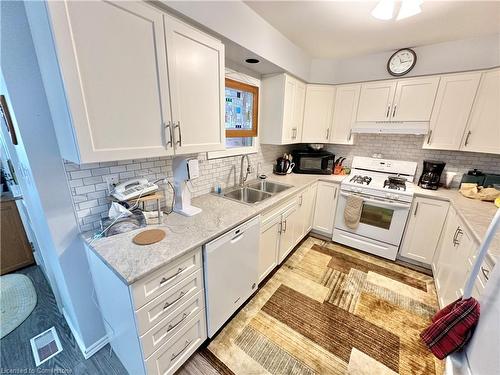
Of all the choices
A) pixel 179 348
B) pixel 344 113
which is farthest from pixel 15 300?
pixel 344 113

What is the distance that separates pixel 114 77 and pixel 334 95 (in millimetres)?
2785

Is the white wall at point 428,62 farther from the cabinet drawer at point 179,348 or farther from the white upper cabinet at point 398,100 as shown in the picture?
the cabinet drawer at point 179,348

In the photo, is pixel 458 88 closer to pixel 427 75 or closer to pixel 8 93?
pixel 427 75

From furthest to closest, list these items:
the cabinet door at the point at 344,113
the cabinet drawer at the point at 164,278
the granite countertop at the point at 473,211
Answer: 1. the cabinet door at the point at 344,113
2. the granite countertop at the point at 473,211
3. the cabinet drawer at the point at 164,278

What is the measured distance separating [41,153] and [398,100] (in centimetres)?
338

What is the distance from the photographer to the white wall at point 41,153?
3.27ft

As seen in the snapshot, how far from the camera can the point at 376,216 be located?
2521 mm

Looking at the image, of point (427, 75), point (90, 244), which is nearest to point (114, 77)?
point (90, 244)

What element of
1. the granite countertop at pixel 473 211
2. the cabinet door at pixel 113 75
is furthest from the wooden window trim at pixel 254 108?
the granite countertop at pixel 473 211

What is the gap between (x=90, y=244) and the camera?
1.18 meters

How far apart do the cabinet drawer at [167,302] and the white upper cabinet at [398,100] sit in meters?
2.82

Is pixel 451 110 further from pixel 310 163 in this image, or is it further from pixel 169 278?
pixel 169 278

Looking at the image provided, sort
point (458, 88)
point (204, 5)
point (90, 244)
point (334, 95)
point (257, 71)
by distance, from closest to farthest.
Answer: point (90, 244)
point (204, 5)
point (458, 88)
point (257, 71)
point (334, 95)

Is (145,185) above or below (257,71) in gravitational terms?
below
